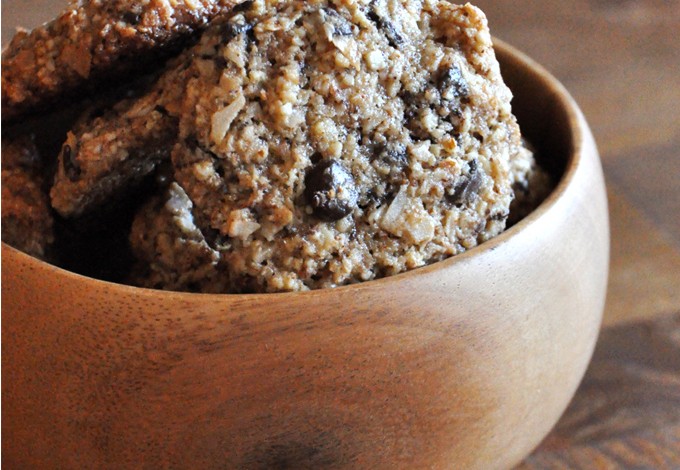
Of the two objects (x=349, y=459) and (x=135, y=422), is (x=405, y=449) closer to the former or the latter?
(x=349, y=459)

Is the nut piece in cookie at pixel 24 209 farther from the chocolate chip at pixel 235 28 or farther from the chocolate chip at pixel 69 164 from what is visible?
the chocolate chip at pixel 235 28

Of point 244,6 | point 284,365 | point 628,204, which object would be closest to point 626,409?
point 628,204

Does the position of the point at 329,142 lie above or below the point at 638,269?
above

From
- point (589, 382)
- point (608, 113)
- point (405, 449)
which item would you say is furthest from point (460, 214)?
point (608, 113)

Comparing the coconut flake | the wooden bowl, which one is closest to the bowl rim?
the wooden bowl

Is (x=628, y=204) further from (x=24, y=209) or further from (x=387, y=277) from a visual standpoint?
(x=24, y=209)

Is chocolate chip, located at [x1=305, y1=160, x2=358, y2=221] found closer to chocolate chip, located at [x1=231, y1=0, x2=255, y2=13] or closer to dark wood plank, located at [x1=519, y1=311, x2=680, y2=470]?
chocolate chip, located at [x1=231, y1=0, x2=255, y2=13]
